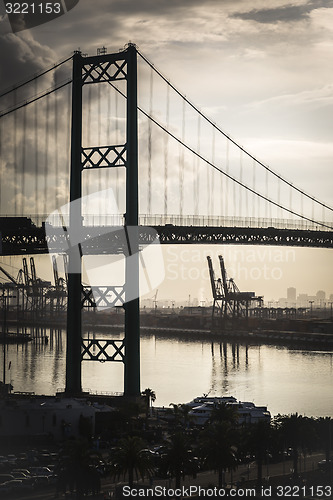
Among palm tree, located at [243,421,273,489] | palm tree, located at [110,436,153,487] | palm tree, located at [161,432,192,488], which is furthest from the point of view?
palm tree, located at [243,421,273,489]

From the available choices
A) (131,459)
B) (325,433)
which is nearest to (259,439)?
(325,433)

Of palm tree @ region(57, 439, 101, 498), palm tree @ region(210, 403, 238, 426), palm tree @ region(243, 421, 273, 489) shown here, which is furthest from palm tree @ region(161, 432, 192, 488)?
palm tree @ region(210, 403, 238, 426)

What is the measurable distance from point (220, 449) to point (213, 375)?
3358 centimetres

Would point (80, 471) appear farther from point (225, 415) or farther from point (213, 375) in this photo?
point (213, 375)

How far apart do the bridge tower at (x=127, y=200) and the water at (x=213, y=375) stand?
31.6 feet

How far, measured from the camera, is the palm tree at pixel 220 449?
18.4 metres

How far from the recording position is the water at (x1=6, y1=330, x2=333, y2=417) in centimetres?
3925

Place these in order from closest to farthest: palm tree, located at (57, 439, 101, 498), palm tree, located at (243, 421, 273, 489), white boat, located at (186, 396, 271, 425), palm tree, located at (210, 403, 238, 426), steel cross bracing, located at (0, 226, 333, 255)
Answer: palm tree, located at (57, 439, 101, 498) → palm tree, located at (243, 421, 273, 489) → palm tree, located at (210, 403, 238, 426) → white boat, located at (186, 396, 271, 425) → steel cross bracing, located at (0, 226, 333, 255)

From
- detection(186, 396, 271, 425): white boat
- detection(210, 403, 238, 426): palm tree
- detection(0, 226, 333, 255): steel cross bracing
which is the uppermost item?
detection(0, 226, 333, 255): steel cross bracing

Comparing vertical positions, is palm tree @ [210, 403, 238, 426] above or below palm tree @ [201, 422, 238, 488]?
above

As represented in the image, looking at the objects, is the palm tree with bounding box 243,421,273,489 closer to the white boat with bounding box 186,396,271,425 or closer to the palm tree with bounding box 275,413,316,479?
the palm tree with bounding box 275,413,316,479

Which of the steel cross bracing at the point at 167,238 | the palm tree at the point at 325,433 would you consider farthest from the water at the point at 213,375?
the palm tree at the point at 325,433

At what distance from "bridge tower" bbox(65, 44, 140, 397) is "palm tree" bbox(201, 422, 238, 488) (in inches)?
270

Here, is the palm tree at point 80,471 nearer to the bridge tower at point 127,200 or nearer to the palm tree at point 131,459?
the palm tree at point 131,459
